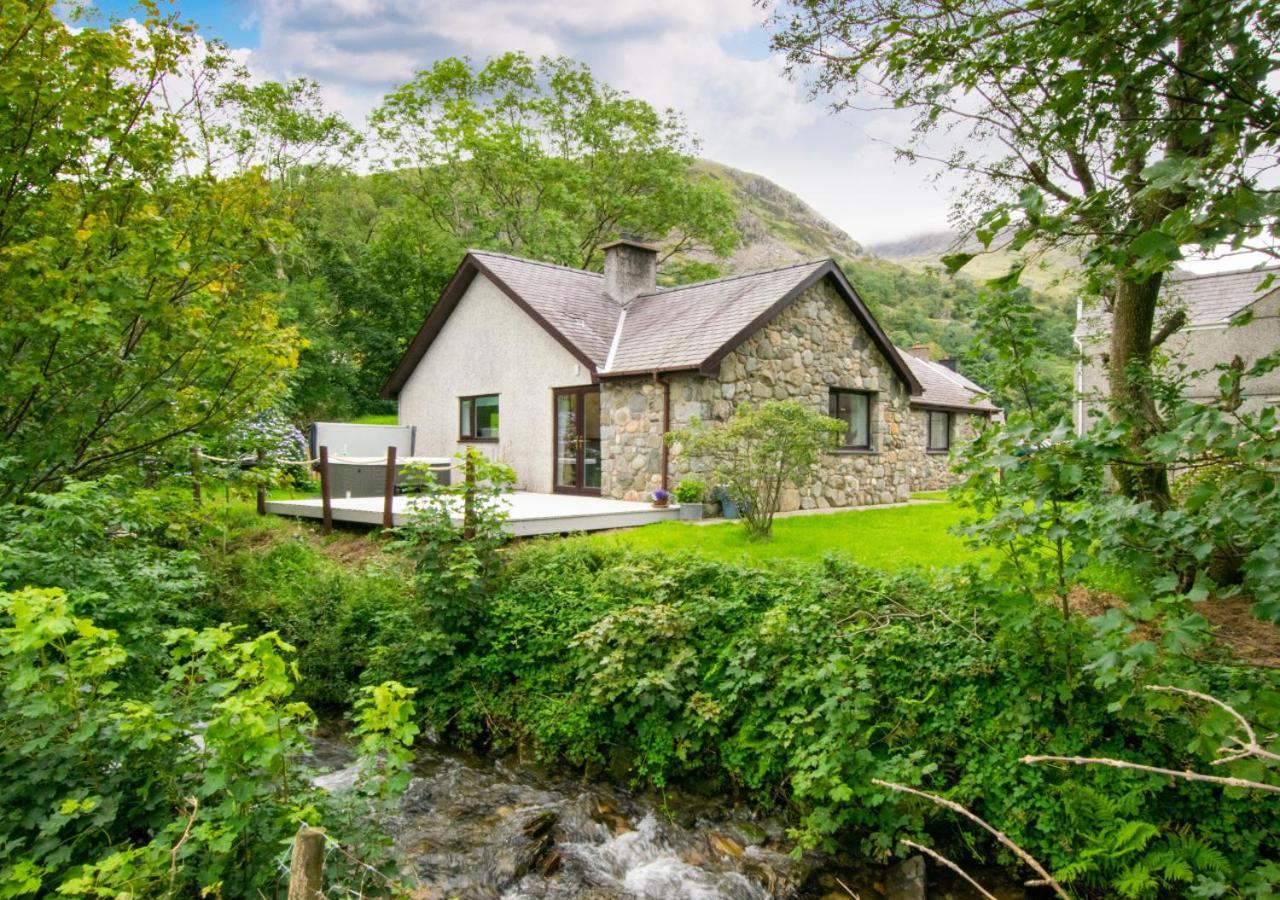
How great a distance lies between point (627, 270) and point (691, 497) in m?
6.23

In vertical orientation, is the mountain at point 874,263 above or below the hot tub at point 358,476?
above

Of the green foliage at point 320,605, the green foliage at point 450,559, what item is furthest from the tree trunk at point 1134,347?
the green foliage at point 320,605

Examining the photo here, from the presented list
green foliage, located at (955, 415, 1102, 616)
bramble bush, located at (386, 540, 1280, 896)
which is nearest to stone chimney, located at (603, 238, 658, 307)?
bramble bush, located at (386, 540, 1280, 896)

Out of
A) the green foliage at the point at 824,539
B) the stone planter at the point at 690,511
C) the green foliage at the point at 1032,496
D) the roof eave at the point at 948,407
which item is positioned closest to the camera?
the green foliage at the point at 1032,496

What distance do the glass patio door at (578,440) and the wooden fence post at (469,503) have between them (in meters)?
6.06

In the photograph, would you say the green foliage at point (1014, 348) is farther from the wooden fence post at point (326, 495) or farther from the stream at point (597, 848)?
the wooden fence post at point (326, 495)

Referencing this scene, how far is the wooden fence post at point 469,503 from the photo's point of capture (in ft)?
23.6

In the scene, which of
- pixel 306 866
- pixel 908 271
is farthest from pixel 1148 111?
pixel 908 271

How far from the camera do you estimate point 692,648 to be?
5.67 m

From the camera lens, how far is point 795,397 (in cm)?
1298

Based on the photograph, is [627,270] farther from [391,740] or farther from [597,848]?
[391,740]

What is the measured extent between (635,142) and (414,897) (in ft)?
87.9

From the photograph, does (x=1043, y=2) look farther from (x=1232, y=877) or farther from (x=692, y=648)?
(x=692, y=648)

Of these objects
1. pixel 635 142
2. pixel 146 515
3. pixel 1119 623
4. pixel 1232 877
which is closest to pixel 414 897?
pixel 146 515
